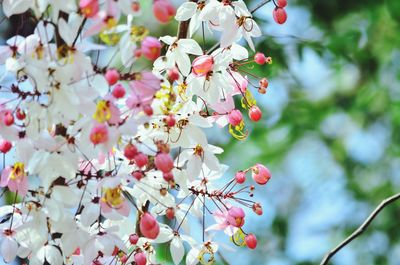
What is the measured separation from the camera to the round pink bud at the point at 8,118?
0.85 metres

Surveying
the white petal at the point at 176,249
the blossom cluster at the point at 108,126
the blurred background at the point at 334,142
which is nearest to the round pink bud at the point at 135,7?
the blossom cluster at the point at 108,126

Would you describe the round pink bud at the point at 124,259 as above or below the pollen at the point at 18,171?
below

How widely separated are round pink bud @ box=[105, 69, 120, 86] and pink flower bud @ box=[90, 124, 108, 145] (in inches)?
1.7

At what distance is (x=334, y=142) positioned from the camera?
12.0ft

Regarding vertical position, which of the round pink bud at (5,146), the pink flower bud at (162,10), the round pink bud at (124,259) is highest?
the pink flower bud at (162,10)

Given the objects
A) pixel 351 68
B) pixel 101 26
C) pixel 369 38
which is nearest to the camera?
pixel 101 26

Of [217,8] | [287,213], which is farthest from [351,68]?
[217,8]

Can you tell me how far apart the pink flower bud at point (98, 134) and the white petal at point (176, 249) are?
287 mm

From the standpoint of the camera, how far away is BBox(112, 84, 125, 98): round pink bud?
827 mm

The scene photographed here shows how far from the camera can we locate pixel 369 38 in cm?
327

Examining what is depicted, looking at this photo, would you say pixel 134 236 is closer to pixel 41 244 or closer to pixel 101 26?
pixel 41 244

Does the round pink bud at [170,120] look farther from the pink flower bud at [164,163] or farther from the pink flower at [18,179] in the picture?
the pink flower at [18,179]

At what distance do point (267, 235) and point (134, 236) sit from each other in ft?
7.88

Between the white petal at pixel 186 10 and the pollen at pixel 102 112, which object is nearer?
the pollen at pixel 102 112
